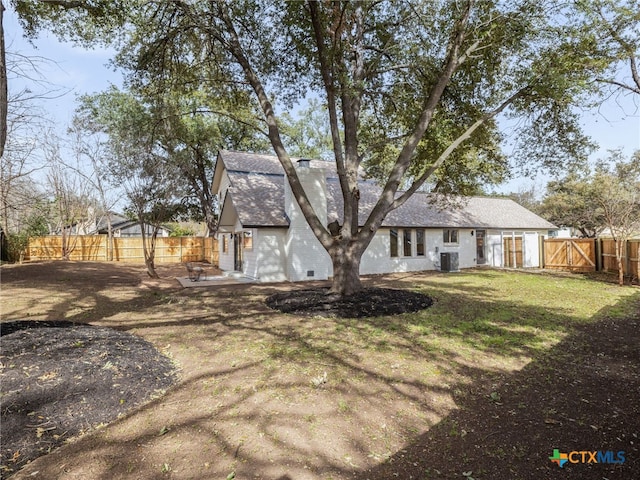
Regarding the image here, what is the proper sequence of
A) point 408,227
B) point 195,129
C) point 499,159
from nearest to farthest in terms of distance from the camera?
point 499,159 < point 408,227 < point 195,129

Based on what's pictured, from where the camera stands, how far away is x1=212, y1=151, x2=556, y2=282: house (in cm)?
1487

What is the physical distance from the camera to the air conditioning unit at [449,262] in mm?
18094

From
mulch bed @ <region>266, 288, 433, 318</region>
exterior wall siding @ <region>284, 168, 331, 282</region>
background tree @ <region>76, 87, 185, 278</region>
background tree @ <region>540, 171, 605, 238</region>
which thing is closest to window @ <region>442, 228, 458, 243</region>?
exterior wall siding @ <region>284, 168, 331, 282</region>

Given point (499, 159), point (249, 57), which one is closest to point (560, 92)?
point (499, 159)

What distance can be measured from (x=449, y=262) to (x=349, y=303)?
433 inches

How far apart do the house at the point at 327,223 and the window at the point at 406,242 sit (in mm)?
54

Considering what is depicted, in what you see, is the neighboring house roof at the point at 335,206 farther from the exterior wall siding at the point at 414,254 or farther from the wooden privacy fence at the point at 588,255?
the wooden privacy fence at the point at 588,255

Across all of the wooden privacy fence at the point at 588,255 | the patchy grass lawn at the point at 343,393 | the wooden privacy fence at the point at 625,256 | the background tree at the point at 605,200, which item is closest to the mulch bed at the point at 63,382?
the patchy grass lawn at the point at 343,393

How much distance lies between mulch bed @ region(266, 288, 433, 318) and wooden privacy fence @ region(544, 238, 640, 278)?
10272 mm

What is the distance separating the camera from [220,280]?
15203mm

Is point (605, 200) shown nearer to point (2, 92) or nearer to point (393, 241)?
point (393, 241)

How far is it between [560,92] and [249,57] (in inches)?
341

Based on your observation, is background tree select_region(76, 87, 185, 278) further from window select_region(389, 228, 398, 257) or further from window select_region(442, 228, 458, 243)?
window select_region(442, 228, 458, 243)

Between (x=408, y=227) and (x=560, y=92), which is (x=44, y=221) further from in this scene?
(x=560, y=92)
